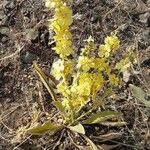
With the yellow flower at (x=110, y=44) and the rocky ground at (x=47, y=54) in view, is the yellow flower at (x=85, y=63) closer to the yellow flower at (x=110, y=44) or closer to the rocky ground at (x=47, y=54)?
the yellow flower at (x=110, y=44)

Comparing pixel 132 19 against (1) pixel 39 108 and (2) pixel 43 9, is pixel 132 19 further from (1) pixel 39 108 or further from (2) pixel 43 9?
(1) pixel 39 108

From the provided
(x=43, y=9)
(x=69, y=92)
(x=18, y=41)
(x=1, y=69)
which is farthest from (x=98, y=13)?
(x=69, y=92)

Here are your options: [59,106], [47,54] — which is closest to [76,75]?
[59,106]

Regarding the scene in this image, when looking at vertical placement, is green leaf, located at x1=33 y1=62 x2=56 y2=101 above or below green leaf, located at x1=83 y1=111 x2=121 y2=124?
above

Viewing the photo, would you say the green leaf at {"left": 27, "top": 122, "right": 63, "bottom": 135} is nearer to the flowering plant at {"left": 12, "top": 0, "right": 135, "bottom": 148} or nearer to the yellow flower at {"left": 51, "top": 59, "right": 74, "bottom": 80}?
the flowering plant at {"left": 12, "top": 0, "right": 135, "bottom": 148}

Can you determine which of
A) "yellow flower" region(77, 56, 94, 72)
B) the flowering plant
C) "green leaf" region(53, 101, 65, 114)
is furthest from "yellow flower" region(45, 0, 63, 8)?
"green leaf" region(53, 101, 65, 114)
